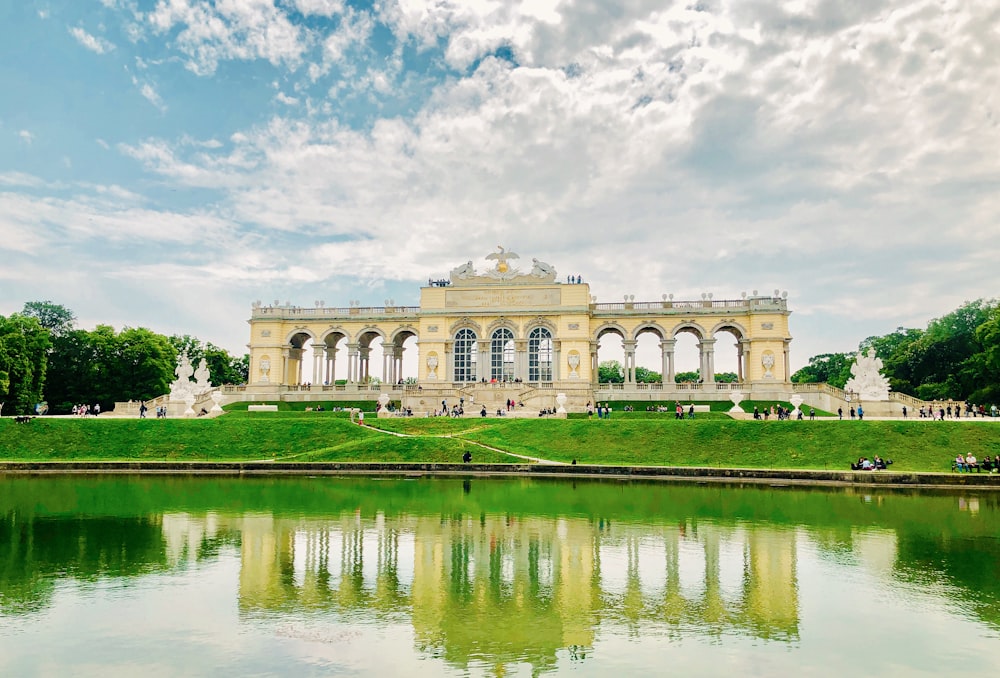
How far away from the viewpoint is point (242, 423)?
35.7 m

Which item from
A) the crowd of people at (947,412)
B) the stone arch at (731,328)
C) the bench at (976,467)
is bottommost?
the bench at (976,467)

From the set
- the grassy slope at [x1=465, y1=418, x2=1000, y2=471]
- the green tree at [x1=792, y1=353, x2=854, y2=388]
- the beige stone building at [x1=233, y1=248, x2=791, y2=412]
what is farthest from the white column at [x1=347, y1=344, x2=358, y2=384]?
the green tree at [x1=792, y1=353, x2=854, y2=388]

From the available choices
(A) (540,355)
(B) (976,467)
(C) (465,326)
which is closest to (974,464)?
(B) (976,467)

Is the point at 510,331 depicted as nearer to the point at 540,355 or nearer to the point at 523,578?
the point at 540,355

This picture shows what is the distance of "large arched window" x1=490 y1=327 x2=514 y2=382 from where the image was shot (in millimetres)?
56375

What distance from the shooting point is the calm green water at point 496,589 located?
8148 millimetres

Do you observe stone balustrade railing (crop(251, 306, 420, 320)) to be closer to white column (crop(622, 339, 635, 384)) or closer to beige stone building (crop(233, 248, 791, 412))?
beige stone building (crop(233, 248, 791, 412))

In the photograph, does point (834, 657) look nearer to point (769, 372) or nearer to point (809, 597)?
point (809, 597)

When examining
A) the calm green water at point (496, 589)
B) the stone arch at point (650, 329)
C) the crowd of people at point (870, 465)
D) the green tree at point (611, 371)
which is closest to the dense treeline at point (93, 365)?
the stone arch at point (650, 329)

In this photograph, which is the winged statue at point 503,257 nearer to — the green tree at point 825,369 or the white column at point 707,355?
the white column at point 707,355

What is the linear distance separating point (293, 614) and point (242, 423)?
27.9 m

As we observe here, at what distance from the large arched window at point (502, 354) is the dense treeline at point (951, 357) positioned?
1259 inches

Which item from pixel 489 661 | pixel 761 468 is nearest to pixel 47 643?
pixel 489 661

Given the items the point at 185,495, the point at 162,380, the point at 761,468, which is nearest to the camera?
the point at 185,495
